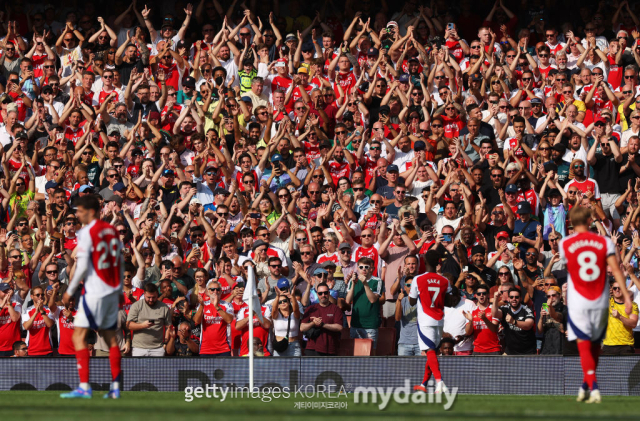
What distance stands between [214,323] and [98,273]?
5.12 metres

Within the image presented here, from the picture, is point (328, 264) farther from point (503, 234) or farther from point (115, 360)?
point (115, 360)

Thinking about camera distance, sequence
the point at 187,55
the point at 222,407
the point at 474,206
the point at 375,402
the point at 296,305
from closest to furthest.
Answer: the point at 222,407 < the point at 375,402 < the point at 296,305 < the point at 474,206 < the point at 187,55

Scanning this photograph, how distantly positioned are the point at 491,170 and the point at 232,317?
5.55 metres

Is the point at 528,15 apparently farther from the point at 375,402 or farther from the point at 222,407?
the point at 222,407

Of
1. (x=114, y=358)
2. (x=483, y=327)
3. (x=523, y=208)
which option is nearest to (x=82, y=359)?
(x=114, y=358)

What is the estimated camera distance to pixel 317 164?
18656 millimetres

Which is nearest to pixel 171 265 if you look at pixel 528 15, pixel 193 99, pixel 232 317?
pixel 232 317

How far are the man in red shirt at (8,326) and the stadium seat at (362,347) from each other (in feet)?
17.7

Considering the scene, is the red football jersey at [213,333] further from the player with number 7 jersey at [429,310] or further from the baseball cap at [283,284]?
the player with number 7 jersey at [429,310]

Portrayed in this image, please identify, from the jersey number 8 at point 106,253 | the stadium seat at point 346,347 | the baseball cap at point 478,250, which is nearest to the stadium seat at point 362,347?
the stadium seat at point 346,347

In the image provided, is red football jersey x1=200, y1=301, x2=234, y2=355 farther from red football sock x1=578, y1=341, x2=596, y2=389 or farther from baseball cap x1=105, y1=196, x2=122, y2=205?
red football sock x1=578, y1=341, x2=596, y2=389

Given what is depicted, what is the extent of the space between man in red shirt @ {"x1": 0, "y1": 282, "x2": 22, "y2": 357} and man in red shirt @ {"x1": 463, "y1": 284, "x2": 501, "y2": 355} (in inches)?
279

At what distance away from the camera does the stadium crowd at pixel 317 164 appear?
14.8m

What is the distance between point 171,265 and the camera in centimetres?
1563
